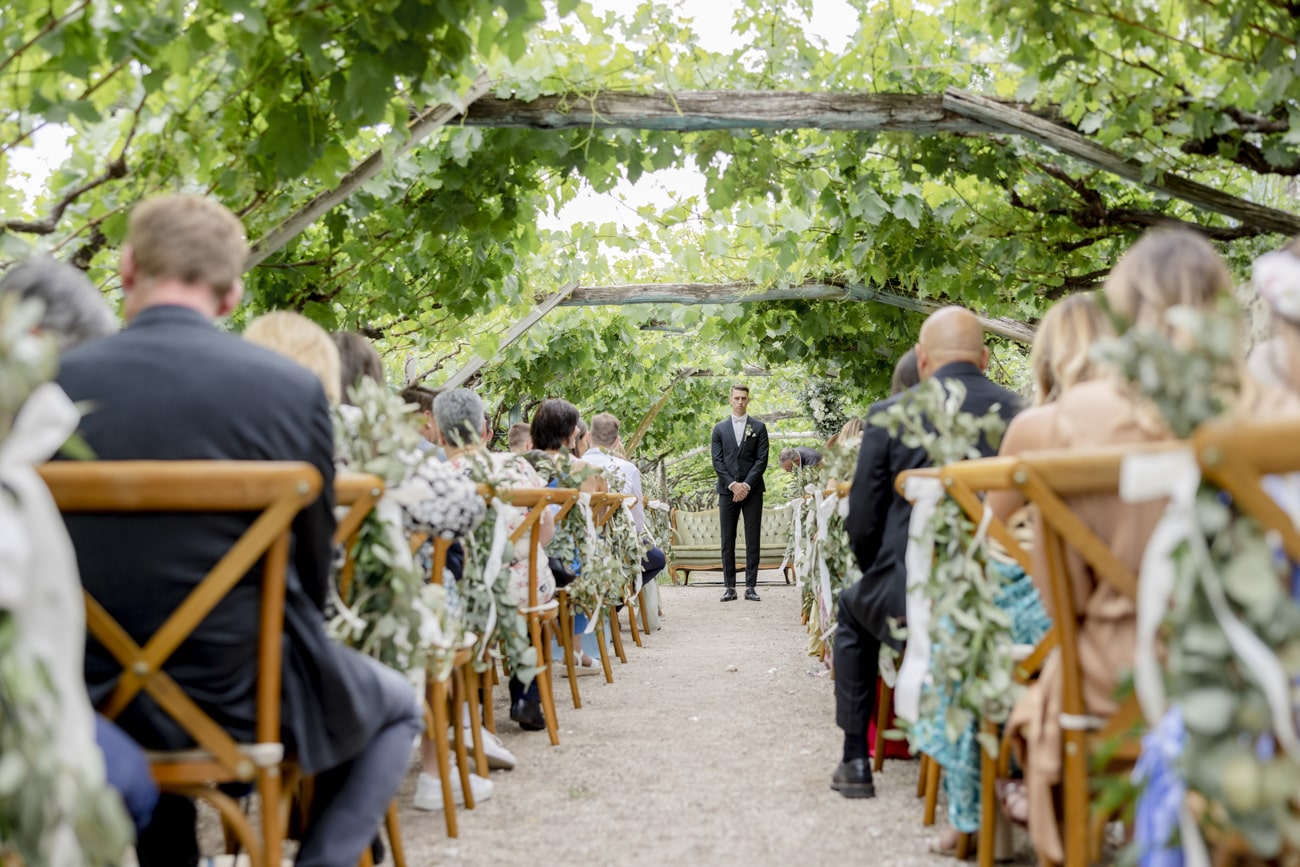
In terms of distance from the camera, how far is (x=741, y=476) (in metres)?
12.2

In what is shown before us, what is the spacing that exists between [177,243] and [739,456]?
10.1 meters

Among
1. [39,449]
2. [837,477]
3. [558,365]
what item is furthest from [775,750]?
[558,365]

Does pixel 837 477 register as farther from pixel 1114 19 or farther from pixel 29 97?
pixel 29 97

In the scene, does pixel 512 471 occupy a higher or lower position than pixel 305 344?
lower

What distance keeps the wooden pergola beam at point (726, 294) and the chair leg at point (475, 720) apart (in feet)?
21.2

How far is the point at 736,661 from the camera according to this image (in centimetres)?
781

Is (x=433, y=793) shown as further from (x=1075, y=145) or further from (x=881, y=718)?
(x=1075, y=145)

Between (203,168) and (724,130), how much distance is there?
249 cm

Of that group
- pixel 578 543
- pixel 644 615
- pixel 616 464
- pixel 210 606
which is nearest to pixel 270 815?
pixel 210 606

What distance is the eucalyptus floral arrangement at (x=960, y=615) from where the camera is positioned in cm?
279

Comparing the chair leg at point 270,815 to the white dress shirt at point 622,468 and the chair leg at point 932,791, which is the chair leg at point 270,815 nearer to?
the chair leg at point 932,791

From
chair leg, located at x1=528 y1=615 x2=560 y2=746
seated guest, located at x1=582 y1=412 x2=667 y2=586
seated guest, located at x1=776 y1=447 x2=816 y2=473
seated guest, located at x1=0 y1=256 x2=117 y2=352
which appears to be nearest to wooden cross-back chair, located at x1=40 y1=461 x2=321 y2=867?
seated guest, located at x1=0 y1=256 x2=117 y2=352

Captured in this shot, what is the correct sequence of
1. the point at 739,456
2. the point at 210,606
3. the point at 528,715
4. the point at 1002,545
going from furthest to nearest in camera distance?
1. the point at 739,456
2. the point at 528,715
3. the point at 1002,545
4. the point at 210,606

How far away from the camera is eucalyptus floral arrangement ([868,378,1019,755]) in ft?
9.14
